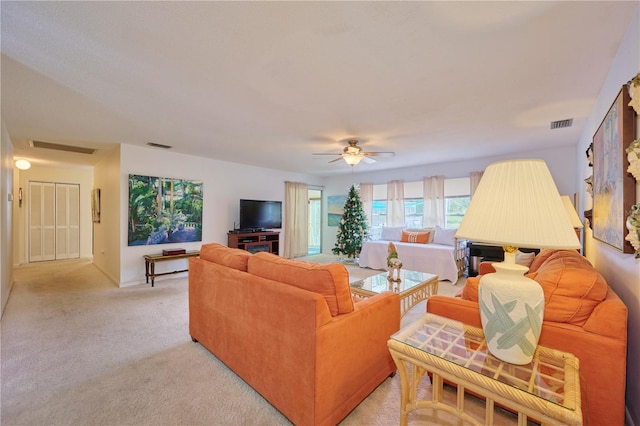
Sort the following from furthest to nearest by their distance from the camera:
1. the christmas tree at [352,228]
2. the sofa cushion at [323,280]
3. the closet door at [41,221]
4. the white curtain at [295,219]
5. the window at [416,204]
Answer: the white curtain at [295,219] → the christmas tree at [352,228] → the closet door at [41,221] → the window at [416,204] → the sofa cushion at [323,280]

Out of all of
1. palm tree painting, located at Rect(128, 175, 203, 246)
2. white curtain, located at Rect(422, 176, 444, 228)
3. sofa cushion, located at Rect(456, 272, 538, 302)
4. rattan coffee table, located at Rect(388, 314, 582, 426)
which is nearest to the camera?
rattan coffee table, located at Rect(388, 314, 582, 426)

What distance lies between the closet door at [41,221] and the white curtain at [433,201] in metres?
9.13

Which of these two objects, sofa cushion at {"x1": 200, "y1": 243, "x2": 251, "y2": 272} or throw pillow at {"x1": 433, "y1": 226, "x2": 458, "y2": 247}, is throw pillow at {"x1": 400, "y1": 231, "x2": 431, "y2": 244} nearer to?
throw pillow at {"x1": 433, "y1": 226, "x2": 458, "y2": 247}

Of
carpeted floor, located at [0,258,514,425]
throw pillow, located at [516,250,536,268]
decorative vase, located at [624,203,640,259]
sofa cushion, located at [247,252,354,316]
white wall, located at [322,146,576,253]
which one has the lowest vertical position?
carpeted floor, located at [0,258,514,425]

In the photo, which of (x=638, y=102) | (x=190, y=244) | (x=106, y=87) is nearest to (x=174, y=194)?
(x=190, y=244)

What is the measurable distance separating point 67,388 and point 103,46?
2409 mm

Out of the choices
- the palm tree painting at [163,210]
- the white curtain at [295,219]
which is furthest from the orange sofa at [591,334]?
the white curtain at [295,219]

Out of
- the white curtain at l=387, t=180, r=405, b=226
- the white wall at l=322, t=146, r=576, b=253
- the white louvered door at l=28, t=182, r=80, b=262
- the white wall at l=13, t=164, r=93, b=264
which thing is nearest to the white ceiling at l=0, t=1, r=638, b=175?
the white wall at l=322, t=146, r=576, b=253

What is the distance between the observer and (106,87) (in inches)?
94.4

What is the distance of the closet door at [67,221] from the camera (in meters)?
6.70

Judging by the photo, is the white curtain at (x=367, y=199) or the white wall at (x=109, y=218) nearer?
the white wall at (x=109, y=218)

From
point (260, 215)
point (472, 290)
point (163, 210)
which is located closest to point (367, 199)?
point (260, 215)

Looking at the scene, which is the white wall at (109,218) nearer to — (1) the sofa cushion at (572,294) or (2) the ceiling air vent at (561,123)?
(1) the sofa cushion at (572,294)

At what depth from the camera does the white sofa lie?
473cm
